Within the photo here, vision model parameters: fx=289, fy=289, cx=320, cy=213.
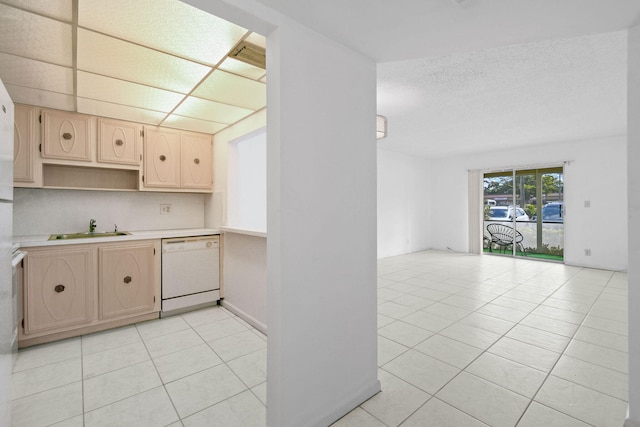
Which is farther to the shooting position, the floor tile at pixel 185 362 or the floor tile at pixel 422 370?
the floor tile at pixel 185 362

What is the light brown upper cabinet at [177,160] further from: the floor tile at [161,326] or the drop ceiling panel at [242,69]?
the drop ceiling panel at [242,69]

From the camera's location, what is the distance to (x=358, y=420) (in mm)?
1695

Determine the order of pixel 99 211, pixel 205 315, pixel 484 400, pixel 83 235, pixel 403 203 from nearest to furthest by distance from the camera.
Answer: pixel 484 400 → pixel 83 235 → pixel 205 315 → pixel 99 211 → pixel 403 203

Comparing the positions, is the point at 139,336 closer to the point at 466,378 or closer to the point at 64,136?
the point at 64,136

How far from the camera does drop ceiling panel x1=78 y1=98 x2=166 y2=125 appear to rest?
2844 mm

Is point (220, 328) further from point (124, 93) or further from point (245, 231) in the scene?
point (124, 93)

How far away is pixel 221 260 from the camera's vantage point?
12.1 feet

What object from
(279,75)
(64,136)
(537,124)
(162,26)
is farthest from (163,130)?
(537,124)

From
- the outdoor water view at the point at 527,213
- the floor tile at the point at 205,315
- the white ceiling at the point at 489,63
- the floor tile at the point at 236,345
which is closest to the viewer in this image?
the white ceiling at the point at 489,63

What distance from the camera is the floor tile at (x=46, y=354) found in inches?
91.9

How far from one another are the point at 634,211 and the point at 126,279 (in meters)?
4.09

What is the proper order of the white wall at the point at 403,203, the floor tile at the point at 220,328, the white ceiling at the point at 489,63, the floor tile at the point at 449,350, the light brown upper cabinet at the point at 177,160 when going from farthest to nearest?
the white wall at the point at 403,203 → the light brown upper cabinet at the point at 177,160 → the floor tile at the point at 220,328 → the floor tile at the point at 449,350 → the white ceiling at the point at 489,63

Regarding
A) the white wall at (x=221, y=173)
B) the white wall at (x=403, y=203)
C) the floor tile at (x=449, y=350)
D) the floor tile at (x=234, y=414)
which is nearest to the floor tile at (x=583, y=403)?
the floor tile at (x=449, y=350)

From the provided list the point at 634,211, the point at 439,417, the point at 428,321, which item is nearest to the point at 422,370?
the point at 439,417
